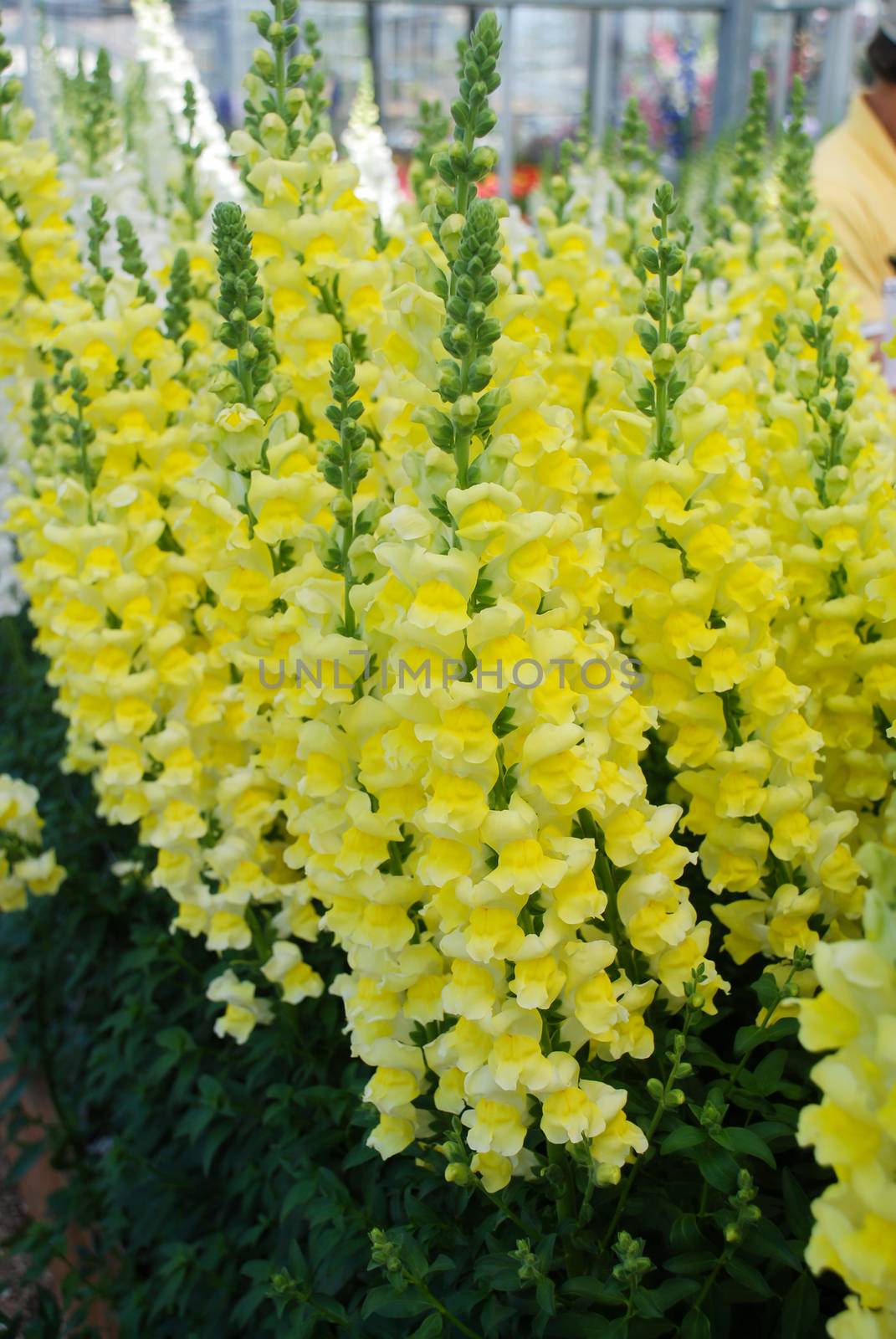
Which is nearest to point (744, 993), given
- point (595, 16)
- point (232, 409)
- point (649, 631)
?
point (649, 631)

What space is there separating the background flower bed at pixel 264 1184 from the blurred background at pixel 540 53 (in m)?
5.91

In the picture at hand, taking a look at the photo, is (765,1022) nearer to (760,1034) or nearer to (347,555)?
(760,1034)

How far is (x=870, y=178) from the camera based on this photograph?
3863 millimetres

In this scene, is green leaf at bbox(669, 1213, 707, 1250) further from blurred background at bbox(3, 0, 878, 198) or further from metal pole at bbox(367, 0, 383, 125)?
metal pole at bbox(367, 0, 383, 125)

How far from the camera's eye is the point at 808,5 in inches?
332

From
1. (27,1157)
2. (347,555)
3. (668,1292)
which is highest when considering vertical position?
(347,555)

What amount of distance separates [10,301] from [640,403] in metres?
1.46

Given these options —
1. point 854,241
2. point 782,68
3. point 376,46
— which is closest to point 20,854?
point 854,241

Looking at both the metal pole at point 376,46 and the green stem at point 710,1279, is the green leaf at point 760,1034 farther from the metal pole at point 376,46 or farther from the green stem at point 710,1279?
the metal pole at point 376,46

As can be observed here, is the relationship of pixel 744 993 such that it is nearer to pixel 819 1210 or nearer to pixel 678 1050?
pixel 678 1050

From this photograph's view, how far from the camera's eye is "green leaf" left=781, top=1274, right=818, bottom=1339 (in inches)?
57.3

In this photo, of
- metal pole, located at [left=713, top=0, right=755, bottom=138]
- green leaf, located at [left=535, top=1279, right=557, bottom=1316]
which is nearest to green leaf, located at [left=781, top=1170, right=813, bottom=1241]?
green leaf, located at [left=535, top=1279, right=557, bottom=1316]

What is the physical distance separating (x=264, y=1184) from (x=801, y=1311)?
3.37ft

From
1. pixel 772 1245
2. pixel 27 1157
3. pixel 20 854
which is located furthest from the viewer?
pixel 27 1157
